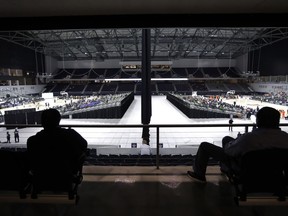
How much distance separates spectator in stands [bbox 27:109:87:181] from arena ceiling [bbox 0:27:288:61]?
26013 millimetres

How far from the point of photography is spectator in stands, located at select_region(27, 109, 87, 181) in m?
1.99

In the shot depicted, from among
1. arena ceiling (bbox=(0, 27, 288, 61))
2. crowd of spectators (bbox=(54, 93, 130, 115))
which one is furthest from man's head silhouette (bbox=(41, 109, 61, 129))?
arena ceiling (bbox=(0, 27, 288, 61))

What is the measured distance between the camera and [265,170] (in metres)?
1.94

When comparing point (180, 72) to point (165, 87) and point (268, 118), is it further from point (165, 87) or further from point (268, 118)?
point (268, 118)

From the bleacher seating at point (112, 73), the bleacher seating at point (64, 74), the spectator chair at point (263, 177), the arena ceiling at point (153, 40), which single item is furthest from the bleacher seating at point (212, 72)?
the spectator chair at point (263, 177)

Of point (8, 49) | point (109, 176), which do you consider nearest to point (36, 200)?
point (109, 176)

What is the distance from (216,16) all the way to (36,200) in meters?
3.02

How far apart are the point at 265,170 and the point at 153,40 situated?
34.4 m

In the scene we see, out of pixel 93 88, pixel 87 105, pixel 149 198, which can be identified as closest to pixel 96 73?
pixel 93 88

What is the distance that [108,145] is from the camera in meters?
10.4

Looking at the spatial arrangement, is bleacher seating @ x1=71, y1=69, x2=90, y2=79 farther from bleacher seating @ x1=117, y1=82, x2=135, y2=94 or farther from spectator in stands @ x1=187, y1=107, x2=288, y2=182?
spectator in stands @ x1=187, y1=107, x2=288, y2=182

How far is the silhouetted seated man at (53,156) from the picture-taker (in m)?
2.00

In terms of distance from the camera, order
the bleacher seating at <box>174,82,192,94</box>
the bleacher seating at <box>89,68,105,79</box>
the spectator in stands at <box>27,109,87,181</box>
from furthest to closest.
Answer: the bleacher seating at <box>89,68,105,79</box>, the bleacher seating at <box>174,82,192,94</box>, the spectator in stands at <box>27,109,87,181</box>

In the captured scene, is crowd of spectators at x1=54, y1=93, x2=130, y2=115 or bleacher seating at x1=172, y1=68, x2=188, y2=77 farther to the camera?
bleacher seating at x1=172, y1=68, x2=188, y2=77
